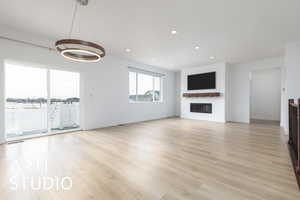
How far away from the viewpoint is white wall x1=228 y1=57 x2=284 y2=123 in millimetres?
6430

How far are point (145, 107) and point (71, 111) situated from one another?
3.38 m

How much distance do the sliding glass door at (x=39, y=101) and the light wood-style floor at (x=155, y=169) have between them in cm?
82

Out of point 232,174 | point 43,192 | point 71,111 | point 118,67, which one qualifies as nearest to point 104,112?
point 71,111

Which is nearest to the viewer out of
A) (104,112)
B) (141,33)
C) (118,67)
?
(141,33)

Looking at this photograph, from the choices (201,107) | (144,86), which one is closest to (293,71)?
(201,107)

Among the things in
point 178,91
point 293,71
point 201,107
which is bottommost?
point 201,107

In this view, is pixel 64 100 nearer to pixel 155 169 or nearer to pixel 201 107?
pixel 155 169

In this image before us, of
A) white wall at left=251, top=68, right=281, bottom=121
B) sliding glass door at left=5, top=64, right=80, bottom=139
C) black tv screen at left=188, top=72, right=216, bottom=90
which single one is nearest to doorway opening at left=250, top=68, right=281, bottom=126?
white wall at left=251, top=68, right=281, bottom=121

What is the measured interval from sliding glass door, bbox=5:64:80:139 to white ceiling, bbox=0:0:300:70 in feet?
3.89

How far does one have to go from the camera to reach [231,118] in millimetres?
7078

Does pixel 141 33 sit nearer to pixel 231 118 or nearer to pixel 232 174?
pixel 232 174

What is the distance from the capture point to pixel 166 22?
3.20 m

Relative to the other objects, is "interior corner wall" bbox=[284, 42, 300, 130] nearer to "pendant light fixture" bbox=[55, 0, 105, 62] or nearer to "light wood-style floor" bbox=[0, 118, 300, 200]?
"light wood-style floor" bbox=[0, 118, 300, 200]

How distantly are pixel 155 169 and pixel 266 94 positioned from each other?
790 centimetres
